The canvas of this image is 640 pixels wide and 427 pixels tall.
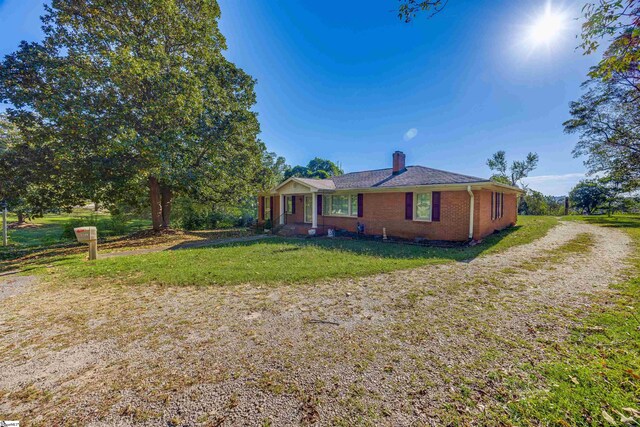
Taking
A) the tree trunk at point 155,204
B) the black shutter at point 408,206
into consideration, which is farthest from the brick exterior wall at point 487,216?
the tree trunk at point 155,204

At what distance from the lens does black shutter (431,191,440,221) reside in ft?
36.8

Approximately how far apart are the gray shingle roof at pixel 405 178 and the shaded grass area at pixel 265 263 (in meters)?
3.04

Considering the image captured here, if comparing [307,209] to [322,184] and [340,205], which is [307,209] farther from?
[340,205]

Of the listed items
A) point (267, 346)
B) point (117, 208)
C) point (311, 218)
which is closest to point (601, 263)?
point (267, 346)

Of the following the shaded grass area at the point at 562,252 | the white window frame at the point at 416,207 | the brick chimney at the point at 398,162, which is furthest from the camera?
the brick chimney at the point at 398,162

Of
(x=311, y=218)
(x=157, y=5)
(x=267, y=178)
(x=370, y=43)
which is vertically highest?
(x=157, y=5)

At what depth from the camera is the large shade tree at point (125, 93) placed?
33.4ft

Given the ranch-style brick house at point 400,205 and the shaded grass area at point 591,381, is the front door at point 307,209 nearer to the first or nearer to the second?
the ranch-style brick house at point 400,205

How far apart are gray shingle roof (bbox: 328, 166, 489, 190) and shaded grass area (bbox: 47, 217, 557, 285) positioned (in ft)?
9.96

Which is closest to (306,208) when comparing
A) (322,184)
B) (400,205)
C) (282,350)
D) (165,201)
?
(322,184)

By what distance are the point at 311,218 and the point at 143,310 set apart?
1240cm

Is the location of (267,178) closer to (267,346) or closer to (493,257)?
(493,257)

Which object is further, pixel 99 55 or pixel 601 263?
pixel 99 55

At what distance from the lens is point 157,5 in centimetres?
1116
